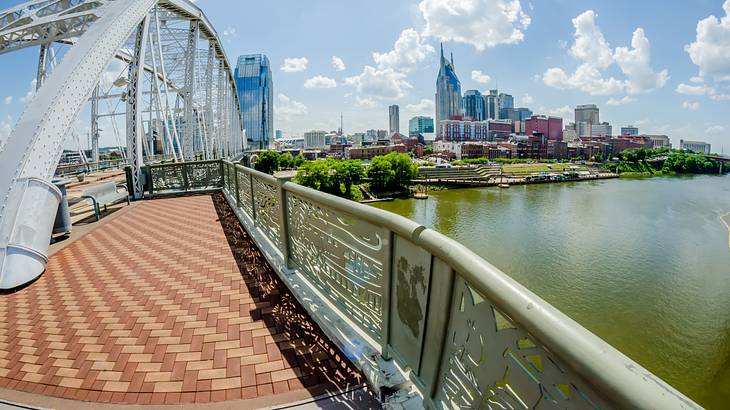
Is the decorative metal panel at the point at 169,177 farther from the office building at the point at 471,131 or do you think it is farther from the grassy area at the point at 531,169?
the office building at the point at 471,131

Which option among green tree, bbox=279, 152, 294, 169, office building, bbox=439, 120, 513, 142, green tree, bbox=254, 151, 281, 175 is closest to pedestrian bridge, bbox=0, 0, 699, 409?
green tree, bbox=254, 151, 281, 175

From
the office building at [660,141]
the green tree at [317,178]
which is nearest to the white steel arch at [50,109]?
the green tree at [317,178]

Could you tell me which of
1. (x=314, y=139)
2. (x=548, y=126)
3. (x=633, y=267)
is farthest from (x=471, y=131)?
(x=633, y=267)

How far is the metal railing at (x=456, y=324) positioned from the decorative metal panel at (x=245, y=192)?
2795mm

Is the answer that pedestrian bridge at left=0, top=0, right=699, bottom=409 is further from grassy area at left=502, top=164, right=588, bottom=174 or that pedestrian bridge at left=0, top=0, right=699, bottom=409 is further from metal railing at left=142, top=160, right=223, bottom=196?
grassy area at left=502, top=164, right=588, bottom=174

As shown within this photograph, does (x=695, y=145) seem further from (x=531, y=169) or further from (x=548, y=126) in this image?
(x=531, y=169)

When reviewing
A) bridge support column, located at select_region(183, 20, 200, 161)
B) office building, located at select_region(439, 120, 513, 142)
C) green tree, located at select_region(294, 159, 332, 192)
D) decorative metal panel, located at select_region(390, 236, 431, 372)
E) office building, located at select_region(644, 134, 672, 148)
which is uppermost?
office building, located at select_region(439, 120, 513, 142)

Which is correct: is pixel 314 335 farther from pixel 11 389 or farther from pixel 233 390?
pixel 11 389

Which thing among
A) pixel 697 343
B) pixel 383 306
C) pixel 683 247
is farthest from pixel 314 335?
pixel 683 247

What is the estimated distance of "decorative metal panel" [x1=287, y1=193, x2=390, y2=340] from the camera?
2.10 m

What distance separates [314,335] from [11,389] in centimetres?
184

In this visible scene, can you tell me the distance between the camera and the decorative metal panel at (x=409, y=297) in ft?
5.32

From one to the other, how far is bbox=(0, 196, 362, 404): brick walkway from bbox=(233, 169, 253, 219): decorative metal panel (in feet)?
3.74

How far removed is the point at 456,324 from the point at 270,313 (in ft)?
6.47
